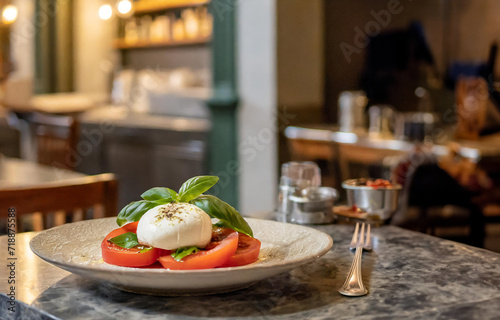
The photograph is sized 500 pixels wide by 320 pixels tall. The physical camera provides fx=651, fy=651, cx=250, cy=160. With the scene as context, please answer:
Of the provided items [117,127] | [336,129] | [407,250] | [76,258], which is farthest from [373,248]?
[117,127]

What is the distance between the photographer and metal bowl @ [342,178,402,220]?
4.48 feet

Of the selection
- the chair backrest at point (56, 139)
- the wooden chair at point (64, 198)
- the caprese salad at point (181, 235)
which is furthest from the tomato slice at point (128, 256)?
the chair backrest at point (56, 139)

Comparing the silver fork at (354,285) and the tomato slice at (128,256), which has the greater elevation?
the tomato slice at (128,256)

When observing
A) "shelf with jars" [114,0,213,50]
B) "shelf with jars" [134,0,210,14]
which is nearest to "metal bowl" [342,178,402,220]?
"shelf with jars" [114,0,213,50]

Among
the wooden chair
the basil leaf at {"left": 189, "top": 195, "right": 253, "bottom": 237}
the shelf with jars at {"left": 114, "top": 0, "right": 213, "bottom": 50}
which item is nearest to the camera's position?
the basil leaf at {"left": 189, "top": 195, "right": 253, "bottom": 237}

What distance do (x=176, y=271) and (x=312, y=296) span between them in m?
0.21

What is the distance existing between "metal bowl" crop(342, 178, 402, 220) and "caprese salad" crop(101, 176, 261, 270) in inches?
17.6

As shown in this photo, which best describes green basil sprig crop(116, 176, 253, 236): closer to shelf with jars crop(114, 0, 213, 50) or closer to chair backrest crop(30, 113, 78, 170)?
chair backrest crop(30, 113, 78, 170)

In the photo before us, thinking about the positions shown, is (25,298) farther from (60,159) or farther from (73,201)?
(60,159)

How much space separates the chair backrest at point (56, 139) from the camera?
2756 millimetres

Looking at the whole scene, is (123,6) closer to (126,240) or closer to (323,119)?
(323,119)

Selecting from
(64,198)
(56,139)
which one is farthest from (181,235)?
(56,139)

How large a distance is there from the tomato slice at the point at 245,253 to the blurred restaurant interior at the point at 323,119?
1394 millimetres

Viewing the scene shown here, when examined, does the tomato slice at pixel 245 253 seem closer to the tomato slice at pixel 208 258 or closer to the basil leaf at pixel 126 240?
the tomato slice at pixel 208 258
